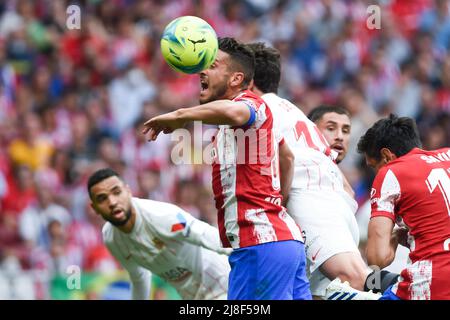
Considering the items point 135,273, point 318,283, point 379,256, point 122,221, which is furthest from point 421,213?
point 135,273

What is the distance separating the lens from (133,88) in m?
15.8

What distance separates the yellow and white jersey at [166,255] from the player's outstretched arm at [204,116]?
8.73 feet

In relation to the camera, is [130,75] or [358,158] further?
[130,75]

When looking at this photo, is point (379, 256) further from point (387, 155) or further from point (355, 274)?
point (355, 274)

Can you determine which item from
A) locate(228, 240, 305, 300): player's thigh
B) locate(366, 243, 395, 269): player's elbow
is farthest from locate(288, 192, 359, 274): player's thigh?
locate(366, 243, 395, 269): player's elbow

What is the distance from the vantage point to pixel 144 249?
377 inches

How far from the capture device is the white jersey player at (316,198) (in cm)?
781

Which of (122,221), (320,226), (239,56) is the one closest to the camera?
(239,56)

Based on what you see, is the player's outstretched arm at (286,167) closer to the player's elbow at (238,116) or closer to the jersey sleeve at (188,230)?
the player's elbow at (238,116)

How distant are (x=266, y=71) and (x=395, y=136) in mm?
1533

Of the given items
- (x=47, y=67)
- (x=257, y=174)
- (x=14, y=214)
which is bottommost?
(x=14, y=214)
